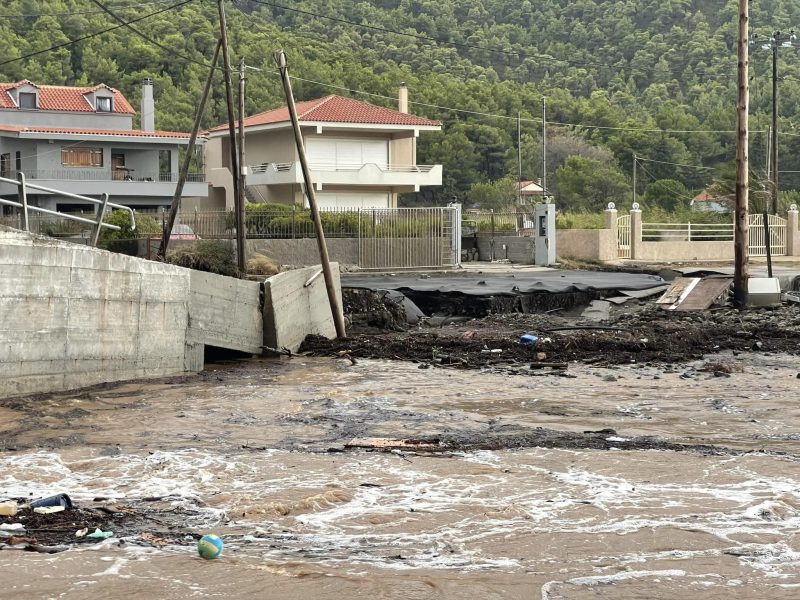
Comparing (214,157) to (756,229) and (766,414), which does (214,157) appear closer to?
(756,229)

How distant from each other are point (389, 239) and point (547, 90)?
194ft

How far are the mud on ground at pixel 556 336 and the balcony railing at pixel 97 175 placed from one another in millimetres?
36854

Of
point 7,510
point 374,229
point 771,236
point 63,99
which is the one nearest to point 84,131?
point 63,99

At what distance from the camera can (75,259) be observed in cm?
1623

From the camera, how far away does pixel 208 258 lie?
2958cm

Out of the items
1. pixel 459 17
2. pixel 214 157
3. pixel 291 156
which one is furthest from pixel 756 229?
pixel 459 17

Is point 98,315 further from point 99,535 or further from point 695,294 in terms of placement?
point 695,294

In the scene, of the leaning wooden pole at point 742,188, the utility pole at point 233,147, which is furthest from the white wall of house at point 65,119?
the leaning wooden pole at point 742,188

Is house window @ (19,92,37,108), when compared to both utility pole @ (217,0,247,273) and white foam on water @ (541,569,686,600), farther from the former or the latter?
white foam on water @ (541,569,686,600)

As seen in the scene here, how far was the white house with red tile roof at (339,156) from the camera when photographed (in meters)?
55.1

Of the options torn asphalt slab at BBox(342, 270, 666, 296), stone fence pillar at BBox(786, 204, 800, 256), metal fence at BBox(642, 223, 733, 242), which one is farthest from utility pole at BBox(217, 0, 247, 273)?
stone fence pillar at BBox(786, 204, 800, 256)

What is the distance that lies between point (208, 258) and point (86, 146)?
3443cm

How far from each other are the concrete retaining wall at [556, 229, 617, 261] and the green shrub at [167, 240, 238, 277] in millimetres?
17774

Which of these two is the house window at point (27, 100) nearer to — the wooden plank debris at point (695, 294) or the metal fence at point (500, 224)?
the metal fence at point (500, 224)
